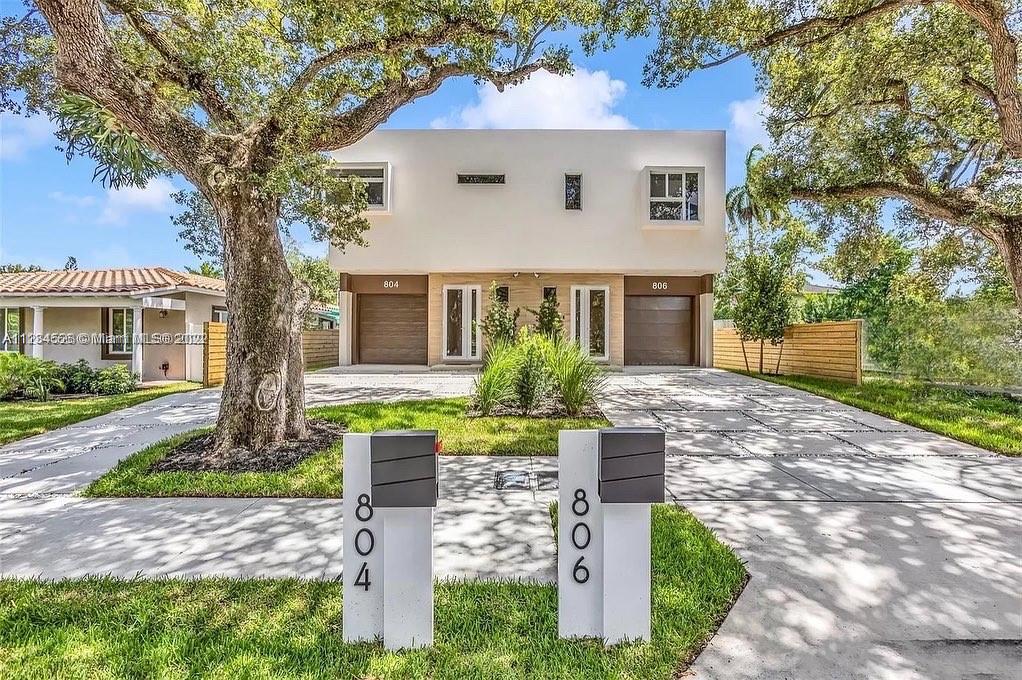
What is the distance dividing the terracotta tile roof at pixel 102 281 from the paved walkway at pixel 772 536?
10.3 meters

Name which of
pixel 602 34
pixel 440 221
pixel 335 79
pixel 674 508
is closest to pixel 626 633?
pixel 674 508

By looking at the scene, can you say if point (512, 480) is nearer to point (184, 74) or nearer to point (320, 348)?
point (184, 74)

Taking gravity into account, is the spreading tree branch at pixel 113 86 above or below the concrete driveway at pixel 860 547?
above

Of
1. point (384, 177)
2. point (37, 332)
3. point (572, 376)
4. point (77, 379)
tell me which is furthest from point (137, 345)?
point (572, 376)

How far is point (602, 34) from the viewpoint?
6.48 metres

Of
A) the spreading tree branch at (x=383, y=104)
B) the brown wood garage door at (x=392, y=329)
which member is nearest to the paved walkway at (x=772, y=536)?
the spreading tree branch at (x=383, y=104)

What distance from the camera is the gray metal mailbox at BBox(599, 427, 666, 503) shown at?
2.04 meters

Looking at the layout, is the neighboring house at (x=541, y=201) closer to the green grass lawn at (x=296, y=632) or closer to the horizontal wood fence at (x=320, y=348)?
the horizontal wood fence at (x=320, y=348)

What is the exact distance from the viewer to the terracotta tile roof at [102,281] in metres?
13.9

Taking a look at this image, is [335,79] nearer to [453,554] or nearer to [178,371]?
[453,554]

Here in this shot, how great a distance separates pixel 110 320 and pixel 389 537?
1841 cm

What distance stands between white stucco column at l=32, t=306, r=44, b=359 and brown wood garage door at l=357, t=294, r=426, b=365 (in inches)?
365

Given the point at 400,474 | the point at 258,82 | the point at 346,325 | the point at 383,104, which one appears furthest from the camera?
the point at 346,325

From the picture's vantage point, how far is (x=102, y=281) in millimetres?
15023
